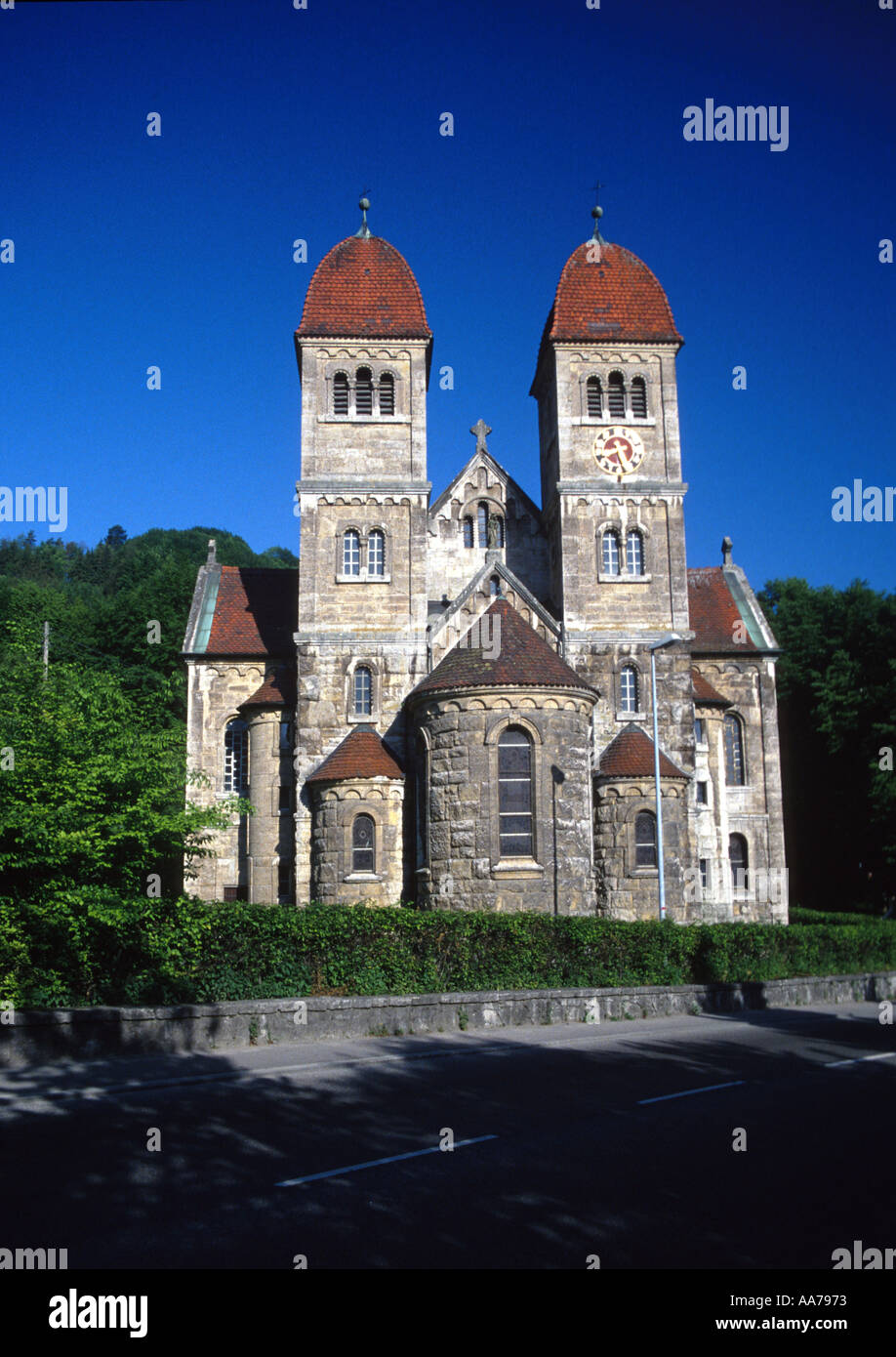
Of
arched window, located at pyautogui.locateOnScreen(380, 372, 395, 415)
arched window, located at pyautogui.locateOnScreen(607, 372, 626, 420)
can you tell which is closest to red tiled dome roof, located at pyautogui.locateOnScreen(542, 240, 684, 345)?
arched window, located at pyautogui.locateOnScreen(607, 372, 626, 420)

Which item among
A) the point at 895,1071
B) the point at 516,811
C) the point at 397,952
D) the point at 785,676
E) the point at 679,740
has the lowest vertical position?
the point at 895,1071

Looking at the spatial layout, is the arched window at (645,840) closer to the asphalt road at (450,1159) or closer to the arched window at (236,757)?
the arched window at (236,757)

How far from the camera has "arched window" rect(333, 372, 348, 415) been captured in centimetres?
3419

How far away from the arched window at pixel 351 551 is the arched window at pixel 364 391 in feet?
12.9

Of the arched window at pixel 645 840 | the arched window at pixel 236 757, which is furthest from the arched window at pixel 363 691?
the arched window at pixel 645 840

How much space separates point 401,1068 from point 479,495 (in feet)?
82.3

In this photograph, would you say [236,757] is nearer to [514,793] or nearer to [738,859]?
[514,793]

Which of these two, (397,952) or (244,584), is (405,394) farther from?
(397,952)

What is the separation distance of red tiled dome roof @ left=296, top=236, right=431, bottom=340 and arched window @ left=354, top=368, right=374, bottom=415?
1180 mm

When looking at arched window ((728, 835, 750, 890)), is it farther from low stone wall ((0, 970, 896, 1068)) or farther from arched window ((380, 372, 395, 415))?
arched window ((380, 372, 395, 415))

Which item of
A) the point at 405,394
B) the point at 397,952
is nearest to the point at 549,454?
the point at 405,394

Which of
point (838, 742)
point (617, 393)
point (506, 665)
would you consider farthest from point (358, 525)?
point (838, 742)

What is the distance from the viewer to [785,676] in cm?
5472

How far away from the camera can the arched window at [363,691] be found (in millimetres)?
32312
